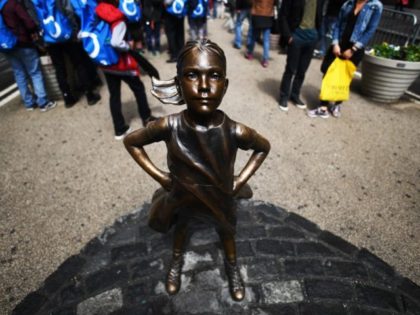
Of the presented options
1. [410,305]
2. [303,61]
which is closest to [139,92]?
[303,61]

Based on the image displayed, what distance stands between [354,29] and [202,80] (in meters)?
3.62

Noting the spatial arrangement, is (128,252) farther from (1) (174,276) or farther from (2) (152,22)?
(2) (152,22)

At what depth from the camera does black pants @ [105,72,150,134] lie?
376 centimetres

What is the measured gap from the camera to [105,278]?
232 centimetres

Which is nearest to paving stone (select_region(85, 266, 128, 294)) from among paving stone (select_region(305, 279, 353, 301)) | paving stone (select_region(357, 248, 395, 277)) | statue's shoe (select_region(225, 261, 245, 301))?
statue's shoe (select_region(225, 261, 245, 301))

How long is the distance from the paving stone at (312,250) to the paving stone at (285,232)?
0.32ft

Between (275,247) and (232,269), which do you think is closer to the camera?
(232,269)

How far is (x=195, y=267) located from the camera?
2.35 m

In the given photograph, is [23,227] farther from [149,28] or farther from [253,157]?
[149,28]

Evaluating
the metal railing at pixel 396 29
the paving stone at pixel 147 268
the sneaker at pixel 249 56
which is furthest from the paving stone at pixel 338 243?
the sneaker at pixel 249 56

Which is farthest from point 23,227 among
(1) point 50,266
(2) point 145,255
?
(2) point 145,255

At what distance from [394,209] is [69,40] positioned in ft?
16.6

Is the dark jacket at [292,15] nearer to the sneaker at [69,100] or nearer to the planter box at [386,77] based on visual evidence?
the planter box at [386,77]

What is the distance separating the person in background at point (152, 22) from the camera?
594 centimetres
